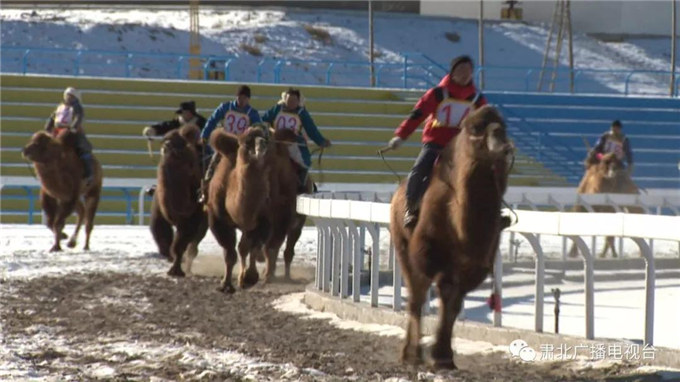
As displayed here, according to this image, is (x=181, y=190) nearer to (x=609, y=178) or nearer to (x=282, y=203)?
(x=282, y=203)

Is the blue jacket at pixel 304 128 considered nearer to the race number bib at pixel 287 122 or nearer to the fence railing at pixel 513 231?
the race number bib at pixel 287 122

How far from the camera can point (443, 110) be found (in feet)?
35.2

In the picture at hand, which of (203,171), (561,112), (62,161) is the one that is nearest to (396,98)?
(561,112)

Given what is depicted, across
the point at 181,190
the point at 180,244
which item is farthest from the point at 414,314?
the point at 181,190

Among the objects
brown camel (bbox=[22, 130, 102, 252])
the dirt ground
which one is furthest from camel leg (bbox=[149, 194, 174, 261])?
brown camel (bbox=[22, 130, 102, 252])

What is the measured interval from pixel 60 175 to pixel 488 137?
13.5 m

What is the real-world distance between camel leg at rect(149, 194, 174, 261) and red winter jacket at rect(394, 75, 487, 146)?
9.59m

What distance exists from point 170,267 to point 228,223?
2232mm

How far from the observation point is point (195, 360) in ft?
33.4

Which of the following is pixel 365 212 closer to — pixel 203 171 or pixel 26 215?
pixel 203 171

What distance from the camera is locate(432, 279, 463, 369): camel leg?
9898 millimetres

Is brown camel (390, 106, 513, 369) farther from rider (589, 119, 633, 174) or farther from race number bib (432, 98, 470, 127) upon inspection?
rider (589, 119, 633, 174)

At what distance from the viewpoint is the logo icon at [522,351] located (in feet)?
34.2

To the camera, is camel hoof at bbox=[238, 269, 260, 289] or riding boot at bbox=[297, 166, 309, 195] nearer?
camel hoof at bbox=[238, 269, 260, 289]
